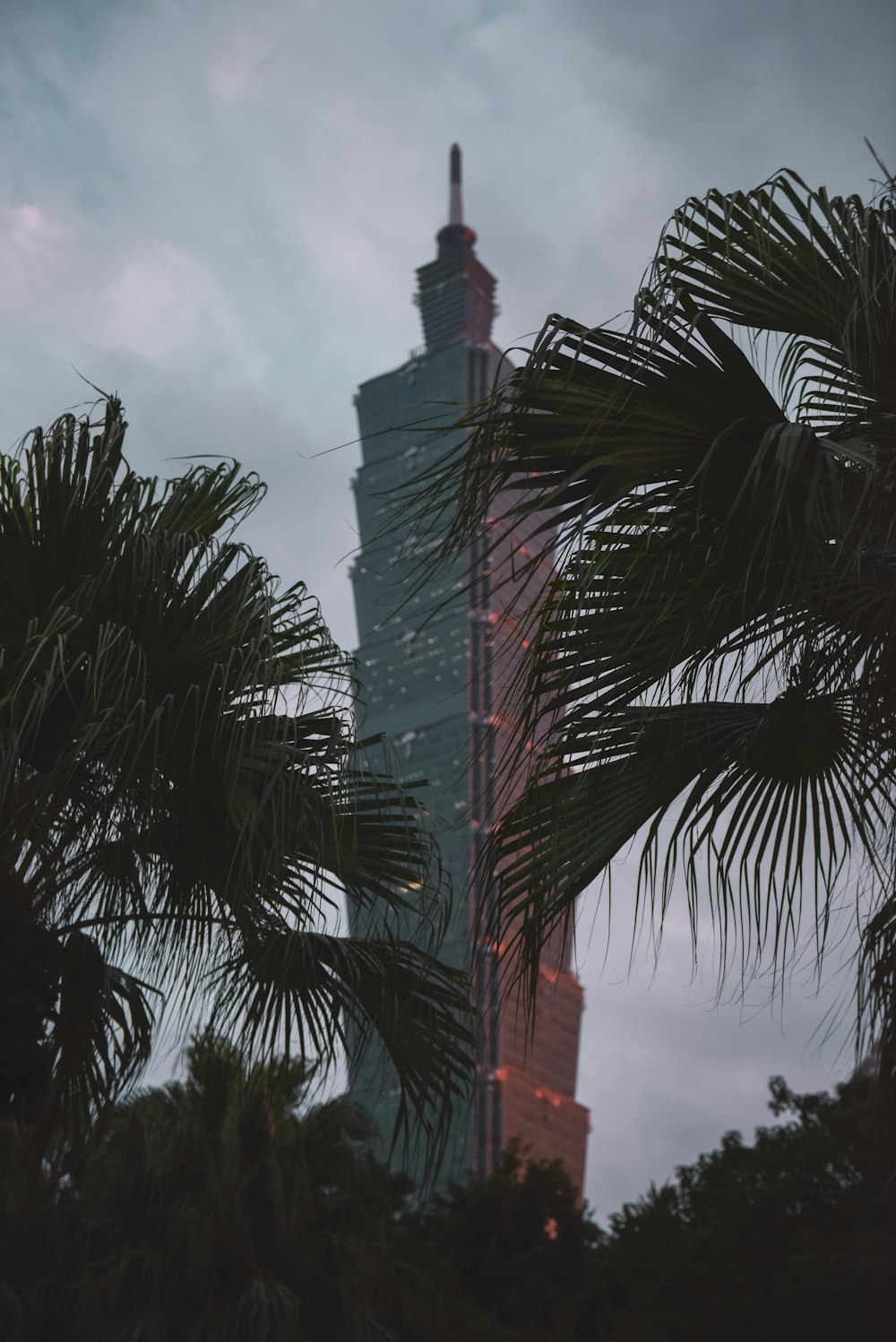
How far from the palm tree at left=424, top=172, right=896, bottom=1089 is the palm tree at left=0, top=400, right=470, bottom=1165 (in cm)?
111

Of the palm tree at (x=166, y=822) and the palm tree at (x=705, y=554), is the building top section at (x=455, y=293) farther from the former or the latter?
the palm tree at (x=705, y=554)

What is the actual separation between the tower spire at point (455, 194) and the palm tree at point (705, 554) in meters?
125

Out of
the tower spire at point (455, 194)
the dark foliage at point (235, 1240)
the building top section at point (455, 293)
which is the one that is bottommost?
the dark foliage at point (235, 1240)

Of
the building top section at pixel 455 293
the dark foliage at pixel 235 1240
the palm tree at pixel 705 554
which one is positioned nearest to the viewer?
the palm tree at pixel 705 554

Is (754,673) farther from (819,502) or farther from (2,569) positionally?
(2,569)

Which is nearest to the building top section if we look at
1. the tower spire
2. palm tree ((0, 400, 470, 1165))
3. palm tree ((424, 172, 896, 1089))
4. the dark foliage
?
the tower spire

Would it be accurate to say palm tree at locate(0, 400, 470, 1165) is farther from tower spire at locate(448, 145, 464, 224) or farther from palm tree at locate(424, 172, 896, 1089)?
tower spire at locate(448, 145, 464, 224)

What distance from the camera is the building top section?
115 metres

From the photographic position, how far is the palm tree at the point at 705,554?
3650mm

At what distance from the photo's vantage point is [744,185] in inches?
158

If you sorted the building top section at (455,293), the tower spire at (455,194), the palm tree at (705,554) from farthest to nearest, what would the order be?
the tower spire at (455,194) < the building top section at (455,293) < the palm tree at (705,554)

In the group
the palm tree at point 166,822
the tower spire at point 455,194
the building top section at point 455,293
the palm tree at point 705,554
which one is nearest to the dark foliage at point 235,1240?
the palm tree at point 166,822

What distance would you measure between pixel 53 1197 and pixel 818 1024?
12.0m

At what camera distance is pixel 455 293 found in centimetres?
11600
